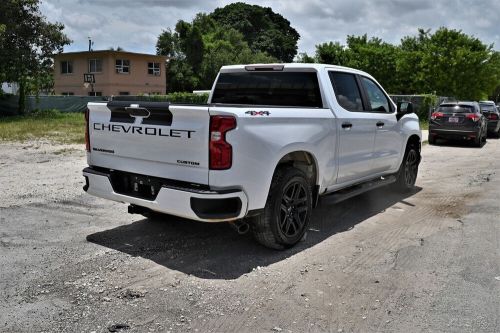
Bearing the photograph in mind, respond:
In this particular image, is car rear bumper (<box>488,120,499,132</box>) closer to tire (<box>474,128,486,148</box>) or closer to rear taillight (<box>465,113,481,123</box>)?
tire (<box>474,128,486,148</box>)

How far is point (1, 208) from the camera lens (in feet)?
22.2

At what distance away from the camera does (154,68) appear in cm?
4594

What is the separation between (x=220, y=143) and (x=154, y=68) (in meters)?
43.3

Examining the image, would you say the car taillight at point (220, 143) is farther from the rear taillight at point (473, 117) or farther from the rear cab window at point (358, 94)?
the rear taillight at point (473, 117)

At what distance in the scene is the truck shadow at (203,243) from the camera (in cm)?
480

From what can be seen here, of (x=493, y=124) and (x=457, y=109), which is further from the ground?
(x=457, y=109)

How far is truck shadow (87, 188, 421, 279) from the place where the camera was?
4805 millimetres

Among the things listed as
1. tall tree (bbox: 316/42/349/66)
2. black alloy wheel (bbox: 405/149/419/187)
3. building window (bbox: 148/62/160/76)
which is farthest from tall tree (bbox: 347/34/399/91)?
black alloy wheel (bbox: 405/149/419/187)

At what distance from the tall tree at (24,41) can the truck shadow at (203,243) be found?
24.9 m

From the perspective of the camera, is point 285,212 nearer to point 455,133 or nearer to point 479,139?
point 455,133

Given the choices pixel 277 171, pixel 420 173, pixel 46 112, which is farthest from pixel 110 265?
pixel 46 112

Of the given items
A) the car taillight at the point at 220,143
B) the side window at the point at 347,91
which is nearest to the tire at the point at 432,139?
the side window at the point at 347,91

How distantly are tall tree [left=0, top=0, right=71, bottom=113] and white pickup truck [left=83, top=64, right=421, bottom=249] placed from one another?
24964mm

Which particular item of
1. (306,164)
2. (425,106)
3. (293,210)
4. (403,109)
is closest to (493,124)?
(425,106)
